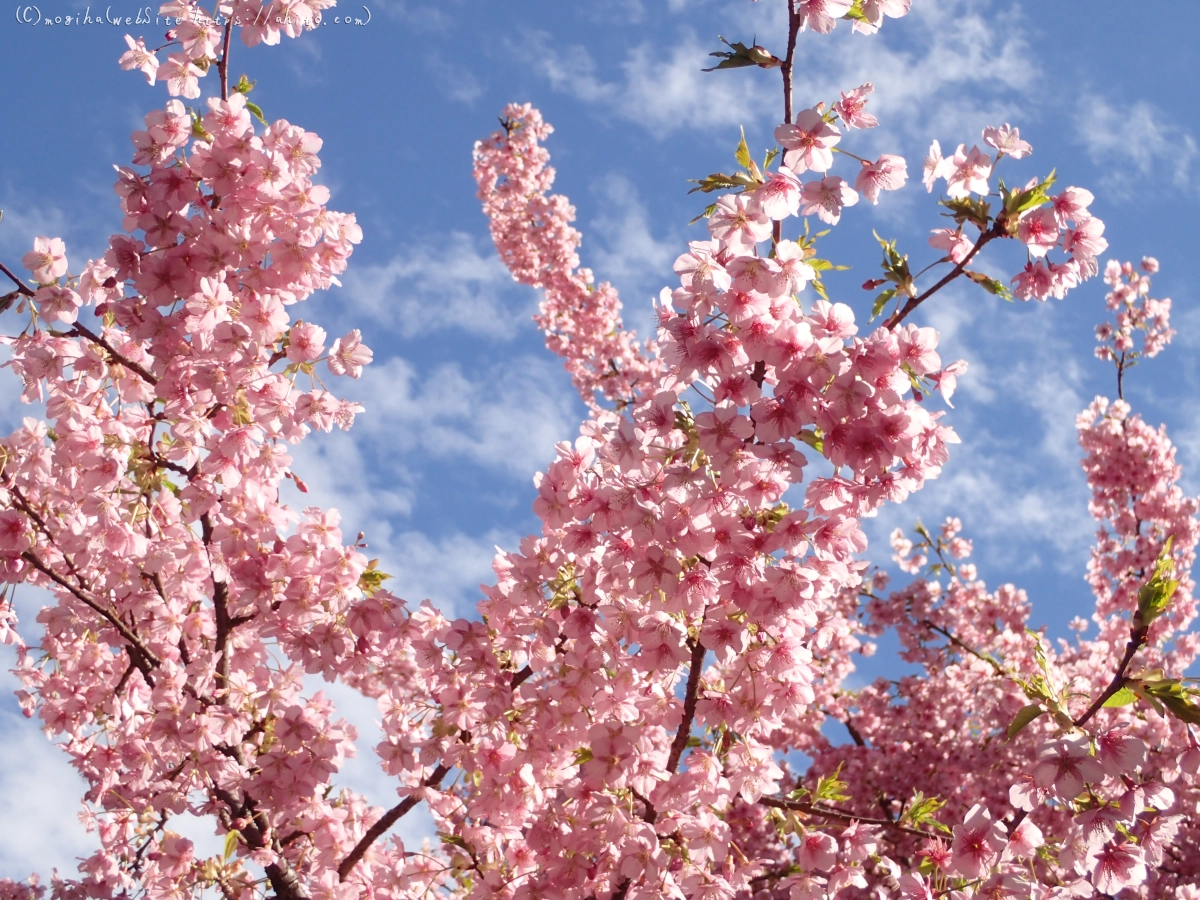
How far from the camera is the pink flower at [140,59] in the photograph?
425cm

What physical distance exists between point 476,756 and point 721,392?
2030 mm

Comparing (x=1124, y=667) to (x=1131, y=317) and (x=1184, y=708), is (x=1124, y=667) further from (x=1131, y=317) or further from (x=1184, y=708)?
(x=1131, y=317)

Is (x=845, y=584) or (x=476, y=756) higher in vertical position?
(x=845, y=584)

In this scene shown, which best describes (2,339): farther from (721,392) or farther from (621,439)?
(721,392)

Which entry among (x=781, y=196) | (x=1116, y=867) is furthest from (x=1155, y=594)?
(x=781, y=196)

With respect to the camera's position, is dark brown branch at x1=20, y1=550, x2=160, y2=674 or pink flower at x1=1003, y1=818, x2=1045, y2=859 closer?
pink flower at x1=1003, y1=818, x2=1045, y2=859

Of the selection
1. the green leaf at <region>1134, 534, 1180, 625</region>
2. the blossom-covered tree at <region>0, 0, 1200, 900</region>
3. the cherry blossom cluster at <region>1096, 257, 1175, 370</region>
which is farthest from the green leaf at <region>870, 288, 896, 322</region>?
the cherry blossom cluster at <region>1096, 257, 1175, 370</region>

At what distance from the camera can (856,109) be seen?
3346 mm

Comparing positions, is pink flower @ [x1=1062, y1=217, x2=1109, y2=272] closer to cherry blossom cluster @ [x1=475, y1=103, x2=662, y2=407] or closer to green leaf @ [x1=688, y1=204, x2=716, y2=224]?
green leaf @ [x1=688, y1=204, x2=716, y2=224]

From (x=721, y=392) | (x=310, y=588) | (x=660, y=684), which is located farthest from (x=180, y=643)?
(x=721, y=392)

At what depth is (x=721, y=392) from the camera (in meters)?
3.12

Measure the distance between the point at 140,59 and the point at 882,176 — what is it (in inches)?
137

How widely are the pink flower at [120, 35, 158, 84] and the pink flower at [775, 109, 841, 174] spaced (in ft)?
9.97

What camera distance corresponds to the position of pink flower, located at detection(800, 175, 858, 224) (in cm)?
320
